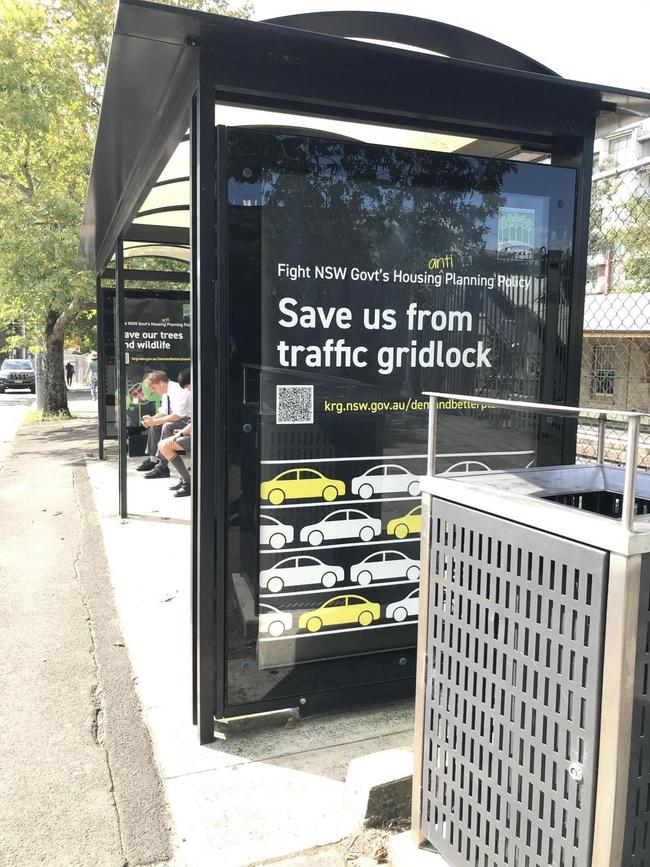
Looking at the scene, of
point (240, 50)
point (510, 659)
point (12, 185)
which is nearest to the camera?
point (510, 659)

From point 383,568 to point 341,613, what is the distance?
0.29 m

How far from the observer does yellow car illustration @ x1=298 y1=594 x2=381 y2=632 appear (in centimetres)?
323

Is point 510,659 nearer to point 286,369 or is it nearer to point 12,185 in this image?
point 286,369

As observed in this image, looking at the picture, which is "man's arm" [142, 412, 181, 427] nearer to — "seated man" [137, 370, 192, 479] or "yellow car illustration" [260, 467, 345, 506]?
"seated man" [137, 370, 192, 479]

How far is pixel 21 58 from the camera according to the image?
14039 mm

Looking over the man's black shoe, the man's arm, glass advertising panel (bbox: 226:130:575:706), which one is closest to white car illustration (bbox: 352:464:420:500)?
glass advertising panel (bbox: 226:130:575:706)

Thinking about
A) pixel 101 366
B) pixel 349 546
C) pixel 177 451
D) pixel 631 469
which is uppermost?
pixel 101 366

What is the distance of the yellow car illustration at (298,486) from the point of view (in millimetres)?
3113

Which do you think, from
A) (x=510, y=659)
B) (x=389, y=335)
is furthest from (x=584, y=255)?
(x=510, y=659)

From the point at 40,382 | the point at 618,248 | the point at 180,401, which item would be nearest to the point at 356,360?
A: the point at 618,248

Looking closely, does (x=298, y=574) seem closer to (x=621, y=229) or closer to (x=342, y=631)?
(x=342, y=631)

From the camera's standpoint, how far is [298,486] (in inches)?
124

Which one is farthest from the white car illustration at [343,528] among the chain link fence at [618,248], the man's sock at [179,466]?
the man's sock at [179,466]

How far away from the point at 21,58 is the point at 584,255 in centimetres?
1453
